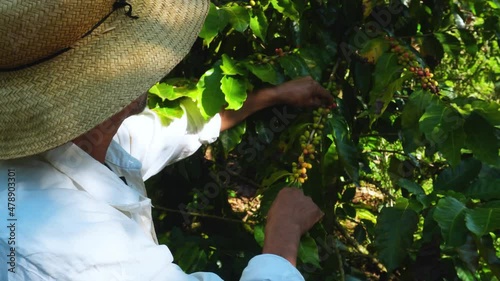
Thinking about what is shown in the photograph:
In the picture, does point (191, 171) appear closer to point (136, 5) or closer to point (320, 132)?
point (320, 132)

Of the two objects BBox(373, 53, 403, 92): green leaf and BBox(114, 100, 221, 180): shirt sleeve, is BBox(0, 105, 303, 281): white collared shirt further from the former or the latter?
BBox(373, 53, 403, 92): green leaf

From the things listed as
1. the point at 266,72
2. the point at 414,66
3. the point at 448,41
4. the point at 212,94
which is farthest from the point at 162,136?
the point at 448,41

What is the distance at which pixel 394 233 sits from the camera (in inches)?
64.7

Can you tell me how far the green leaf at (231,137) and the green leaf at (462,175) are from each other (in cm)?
64

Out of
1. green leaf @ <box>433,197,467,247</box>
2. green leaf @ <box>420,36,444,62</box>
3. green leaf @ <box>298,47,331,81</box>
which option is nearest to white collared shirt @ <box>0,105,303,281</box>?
green leaf @ <box>433,197,467,247</box>

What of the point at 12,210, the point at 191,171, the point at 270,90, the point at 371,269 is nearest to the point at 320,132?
the point at 270,90

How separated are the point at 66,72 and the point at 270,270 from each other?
573 mm

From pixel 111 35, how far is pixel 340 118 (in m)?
0.84

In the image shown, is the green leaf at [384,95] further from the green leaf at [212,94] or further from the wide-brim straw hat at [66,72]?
the wide-brim straw hat at [66,72]

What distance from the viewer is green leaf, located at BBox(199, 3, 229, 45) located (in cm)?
188

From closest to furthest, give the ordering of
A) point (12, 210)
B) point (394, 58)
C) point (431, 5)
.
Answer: point (12, 210) < point (394, 58) < point (431, 5)

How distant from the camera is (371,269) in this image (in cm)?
290

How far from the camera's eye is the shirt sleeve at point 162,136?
6.17 ft

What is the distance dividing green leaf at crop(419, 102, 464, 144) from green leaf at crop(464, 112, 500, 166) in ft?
0.12
